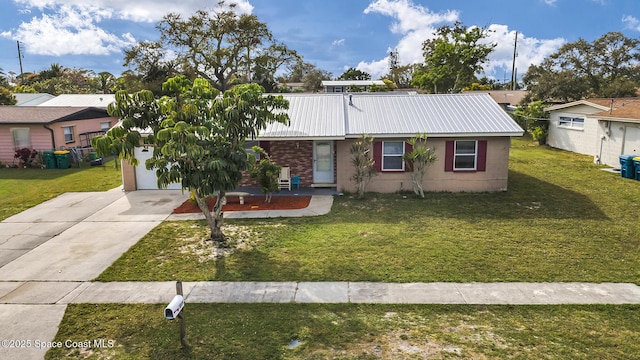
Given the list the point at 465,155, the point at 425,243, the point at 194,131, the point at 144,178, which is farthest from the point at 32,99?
the point at 425,243

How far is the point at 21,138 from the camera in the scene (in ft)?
75.1

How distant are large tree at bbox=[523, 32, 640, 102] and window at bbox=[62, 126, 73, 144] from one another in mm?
34421

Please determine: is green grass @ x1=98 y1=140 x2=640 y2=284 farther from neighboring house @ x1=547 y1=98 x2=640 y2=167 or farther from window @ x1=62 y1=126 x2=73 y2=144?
window @ x1=62 y1=126 x2=73 y2=144

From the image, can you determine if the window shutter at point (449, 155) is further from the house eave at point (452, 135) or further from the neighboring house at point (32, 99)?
the neighboring house at point (32, 99)

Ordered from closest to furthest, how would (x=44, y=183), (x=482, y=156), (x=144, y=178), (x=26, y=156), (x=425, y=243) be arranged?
1. (x=425, y=243)
2. (x=482, y=156)
3. (x=144, y=178)
4. (x=44, y=183)
5. (x=26, y=156)

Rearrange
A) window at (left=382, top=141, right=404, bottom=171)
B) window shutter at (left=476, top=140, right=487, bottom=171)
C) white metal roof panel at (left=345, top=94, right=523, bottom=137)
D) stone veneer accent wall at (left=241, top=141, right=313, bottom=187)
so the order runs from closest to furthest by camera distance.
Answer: white metal roof panel at (left=345, top=94, right=523, bottom=137) → window shutter at (left=476, top=140, right=487, bottom=171) → window at (left=382, top=141, right=404, bottom=171) → stone veneer accent wall at (left=241, top=141, right=313, bottom=187)

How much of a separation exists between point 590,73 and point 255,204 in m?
36.1

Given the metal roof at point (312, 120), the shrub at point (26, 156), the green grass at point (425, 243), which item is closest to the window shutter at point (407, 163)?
the green grass at point (425, 243)

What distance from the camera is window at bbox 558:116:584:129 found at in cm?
2420

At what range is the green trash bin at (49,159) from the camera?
71.7ft

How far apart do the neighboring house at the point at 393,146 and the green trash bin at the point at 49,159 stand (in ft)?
27.9

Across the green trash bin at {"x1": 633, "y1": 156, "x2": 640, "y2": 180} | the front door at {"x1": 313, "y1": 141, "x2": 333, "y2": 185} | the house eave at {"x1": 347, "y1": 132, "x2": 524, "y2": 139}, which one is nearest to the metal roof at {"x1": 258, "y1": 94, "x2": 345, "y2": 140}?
the front door at {"x1": 313, "y1": 141, "x2": 333, "y2": 185}

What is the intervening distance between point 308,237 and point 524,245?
5.29m

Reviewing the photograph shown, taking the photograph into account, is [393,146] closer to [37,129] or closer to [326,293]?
[326,293]
